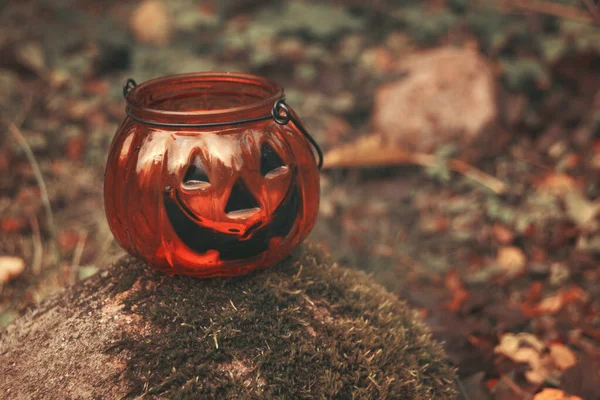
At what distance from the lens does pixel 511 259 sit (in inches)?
135

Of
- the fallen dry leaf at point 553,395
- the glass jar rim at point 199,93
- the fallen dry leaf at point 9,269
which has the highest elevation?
the glass jar rim at point 199,93

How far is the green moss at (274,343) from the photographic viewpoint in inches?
56.9

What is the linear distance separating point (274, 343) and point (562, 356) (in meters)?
1.38

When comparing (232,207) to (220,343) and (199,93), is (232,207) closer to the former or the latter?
(220,343)

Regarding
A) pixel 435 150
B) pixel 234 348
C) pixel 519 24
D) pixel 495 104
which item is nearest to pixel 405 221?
pixel 435 150

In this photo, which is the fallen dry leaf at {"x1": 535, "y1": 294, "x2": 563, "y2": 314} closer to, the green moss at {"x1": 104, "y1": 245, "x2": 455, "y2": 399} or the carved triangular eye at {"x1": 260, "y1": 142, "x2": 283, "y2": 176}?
the green moss at {"x1": 104, "y1": 245, "x2": 455, "y2": 399}

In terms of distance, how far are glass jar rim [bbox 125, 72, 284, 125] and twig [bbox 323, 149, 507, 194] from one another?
2.21m

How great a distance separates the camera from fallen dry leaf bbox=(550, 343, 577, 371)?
225cm

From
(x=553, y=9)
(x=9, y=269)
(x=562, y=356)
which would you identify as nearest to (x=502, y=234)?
(x=562, y=356)

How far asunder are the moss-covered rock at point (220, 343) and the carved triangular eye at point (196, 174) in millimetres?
319

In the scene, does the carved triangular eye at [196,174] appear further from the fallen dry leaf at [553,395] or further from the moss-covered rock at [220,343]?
the fallen dry leaf at [553,395]

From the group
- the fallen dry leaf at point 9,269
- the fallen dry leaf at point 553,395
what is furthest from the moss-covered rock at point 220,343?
the fallen dry leaf at point 9,269

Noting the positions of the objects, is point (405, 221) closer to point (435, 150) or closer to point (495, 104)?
point (435, 150)

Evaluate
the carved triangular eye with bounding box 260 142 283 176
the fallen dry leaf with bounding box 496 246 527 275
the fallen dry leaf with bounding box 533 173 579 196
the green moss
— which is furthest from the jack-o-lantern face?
the fallen dry leaf with bounding box 533 173 579 196
